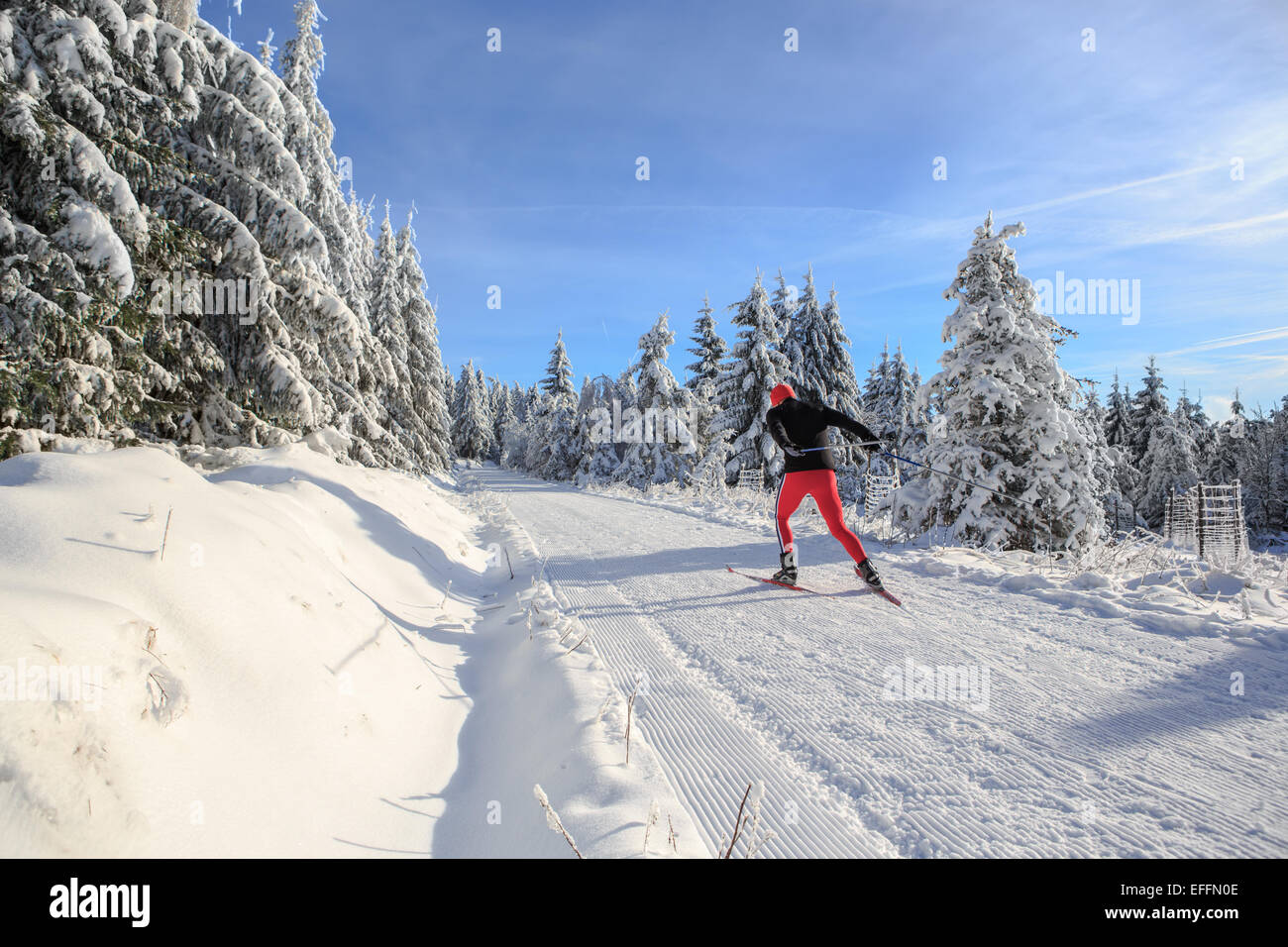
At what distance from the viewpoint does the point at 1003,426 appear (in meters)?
9.94

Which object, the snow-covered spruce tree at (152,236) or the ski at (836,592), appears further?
the snow-covered spruce tree at (152,236)

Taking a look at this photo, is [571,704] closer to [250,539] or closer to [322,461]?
[250,539]

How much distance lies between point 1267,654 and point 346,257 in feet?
54.9

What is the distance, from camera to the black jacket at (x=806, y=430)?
576 cm

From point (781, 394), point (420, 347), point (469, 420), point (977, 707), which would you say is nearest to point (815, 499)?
point (781, 394)

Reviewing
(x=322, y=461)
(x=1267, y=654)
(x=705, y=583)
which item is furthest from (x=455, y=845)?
(x=322, y=461)

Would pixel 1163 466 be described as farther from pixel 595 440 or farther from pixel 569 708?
pixel 569 708

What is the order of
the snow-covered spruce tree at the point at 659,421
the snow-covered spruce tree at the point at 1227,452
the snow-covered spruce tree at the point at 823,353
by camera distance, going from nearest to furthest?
1. the snow-covered spruce tree at the point at 823,353
2. the snow-covered spruce tree at the point at 659,421
3. the snow-covered spruce tree at the point at 1227,452

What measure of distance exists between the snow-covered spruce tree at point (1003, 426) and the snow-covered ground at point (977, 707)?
3942mm

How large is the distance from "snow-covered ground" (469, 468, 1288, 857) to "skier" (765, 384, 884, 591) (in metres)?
0.58

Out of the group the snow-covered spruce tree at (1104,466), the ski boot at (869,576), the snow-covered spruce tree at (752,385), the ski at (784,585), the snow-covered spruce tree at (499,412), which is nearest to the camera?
the ski boot at (869,576)

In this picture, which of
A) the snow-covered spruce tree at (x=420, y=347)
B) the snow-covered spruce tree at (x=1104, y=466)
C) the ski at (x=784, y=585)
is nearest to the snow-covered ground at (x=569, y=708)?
the ski at (x=784, y=585)

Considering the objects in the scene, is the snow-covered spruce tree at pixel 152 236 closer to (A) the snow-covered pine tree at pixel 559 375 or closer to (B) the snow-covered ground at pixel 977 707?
(B) the snow-covered ground at pixel 977 707

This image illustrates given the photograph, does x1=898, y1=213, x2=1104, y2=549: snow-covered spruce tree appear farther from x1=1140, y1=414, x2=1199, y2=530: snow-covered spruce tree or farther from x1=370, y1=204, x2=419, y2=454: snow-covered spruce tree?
x1=1140, y1=414, x2=1199, y2=530: snow-covered spruce tree
